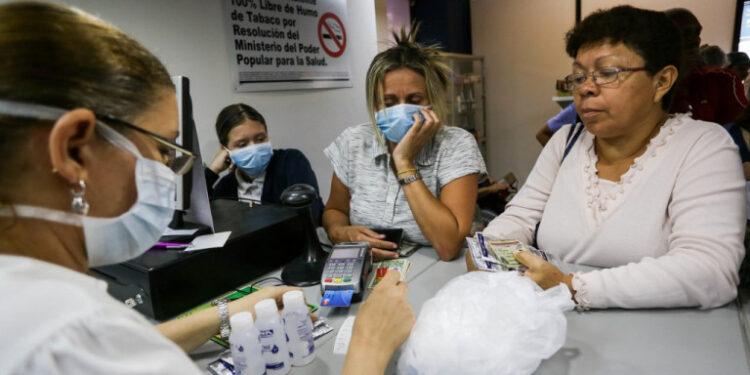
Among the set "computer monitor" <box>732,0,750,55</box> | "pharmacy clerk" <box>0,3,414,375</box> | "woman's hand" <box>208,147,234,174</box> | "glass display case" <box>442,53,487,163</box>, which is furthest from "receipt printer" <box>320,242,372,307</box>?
"computer monitor" <box>732,0,750,55</box>

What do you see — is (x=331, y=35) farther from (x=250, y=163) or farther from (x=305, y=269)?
(x=305, y=269)

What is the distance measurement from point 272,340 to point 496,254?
65 cm

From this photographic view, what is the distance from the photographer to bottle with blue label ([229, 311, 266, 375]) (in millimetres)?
754

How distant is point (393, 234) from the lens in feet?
4.75

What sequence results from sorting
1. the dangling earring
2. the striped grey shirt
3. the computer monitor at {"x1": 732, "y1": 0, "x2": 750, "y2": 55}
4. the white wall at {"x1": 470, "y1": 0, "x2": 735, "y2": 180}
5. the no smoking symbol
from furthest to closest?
the white wall at {"x1": 470, "y1": 0, "x2": 735, "y2": 180} → the computer monitor at {"x1": 732, "y1": 0, "x2": 750, "y2": 55} → the no smoking symbol → the striped grey shirt → the dangling earring

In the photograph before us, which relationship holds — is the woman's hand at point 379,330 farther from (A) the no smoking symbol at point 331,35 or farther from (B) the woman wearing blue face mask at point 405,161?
(A) the no smoking symbol at point 331,35

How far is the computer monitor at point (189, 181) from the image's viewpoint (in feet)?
3.52

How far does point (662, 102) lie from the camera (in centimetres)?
124

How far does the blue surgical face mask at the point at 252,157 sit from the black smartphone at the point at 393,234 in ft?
2.93

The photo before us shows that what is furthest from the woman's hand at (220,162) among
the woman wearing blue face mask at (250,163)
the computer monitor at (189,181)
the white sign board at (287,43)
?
the computer monitor at (189,181)

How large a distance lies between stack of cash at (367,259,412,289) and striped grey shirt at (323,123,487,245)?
23 cm

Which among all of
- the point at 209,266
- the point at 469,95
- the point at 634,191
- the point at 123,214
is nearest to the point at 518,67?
the point at 469,95

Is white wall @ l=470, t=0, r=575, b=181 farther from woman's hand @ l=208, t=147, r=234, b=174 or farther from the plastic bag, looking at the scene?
the plastic bag

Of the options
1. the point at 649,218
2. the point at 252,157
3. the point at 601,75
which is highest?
the point at 601,75
